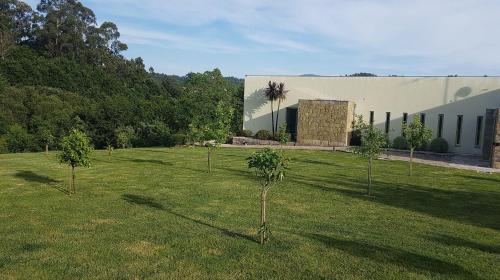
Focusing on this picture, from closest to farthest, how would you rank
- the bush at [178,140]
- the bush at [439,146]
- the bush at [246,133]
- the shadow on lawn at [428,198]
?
the shadow on lawn at [428,198], the bush at [439,146], the bush at [178,140], the bush at [246,133]

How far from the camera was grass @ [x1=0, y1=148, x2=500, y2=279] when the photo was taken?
752cm

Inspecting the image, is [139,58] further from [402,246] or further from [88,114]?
[402,246]

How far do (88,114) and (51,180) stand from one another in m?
30.4

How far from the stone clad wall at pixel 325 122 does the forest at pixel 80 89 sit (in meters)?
7.19

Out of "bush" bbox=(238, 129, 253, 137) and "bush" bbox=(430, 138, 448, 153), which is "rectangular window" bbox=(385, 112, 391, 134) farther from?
"bush" bbox=(238, 129, 253, 137)

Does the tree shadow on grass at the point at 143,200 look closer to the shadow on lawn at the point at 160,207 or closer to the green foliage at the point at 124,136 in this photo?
the shadow on lawn at the point at 160,207

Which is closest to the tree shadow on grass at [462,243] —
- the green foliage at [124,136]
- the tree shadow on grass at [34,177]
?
the tree shadow on grass at [34,177]

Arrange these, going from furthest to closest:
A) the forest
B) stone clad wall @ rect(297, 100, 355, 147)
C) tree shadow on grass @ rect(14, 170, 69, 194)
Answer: the forest < stone clad wall @ rect(297, 100, 355, 147) < tree shadow on grass @ rect(14, 170, 69, 194)

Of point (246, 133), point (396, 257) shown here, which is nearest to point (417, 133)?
point (396, 257)

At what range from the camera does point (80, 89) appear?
6359cm

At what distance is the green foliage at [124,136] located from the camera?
121ft

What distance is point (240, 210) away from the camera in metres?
12.3

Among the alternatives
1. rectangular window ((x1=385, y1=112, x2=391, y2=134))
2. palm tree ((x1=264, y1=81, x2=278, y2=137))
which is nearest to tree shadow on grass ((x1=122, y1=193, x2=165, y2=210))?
palm tree ((x1=264, y1=81, x2=278, y2=137))

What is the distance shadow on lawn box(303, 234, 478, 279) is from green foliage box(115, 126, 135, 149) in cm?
3043
